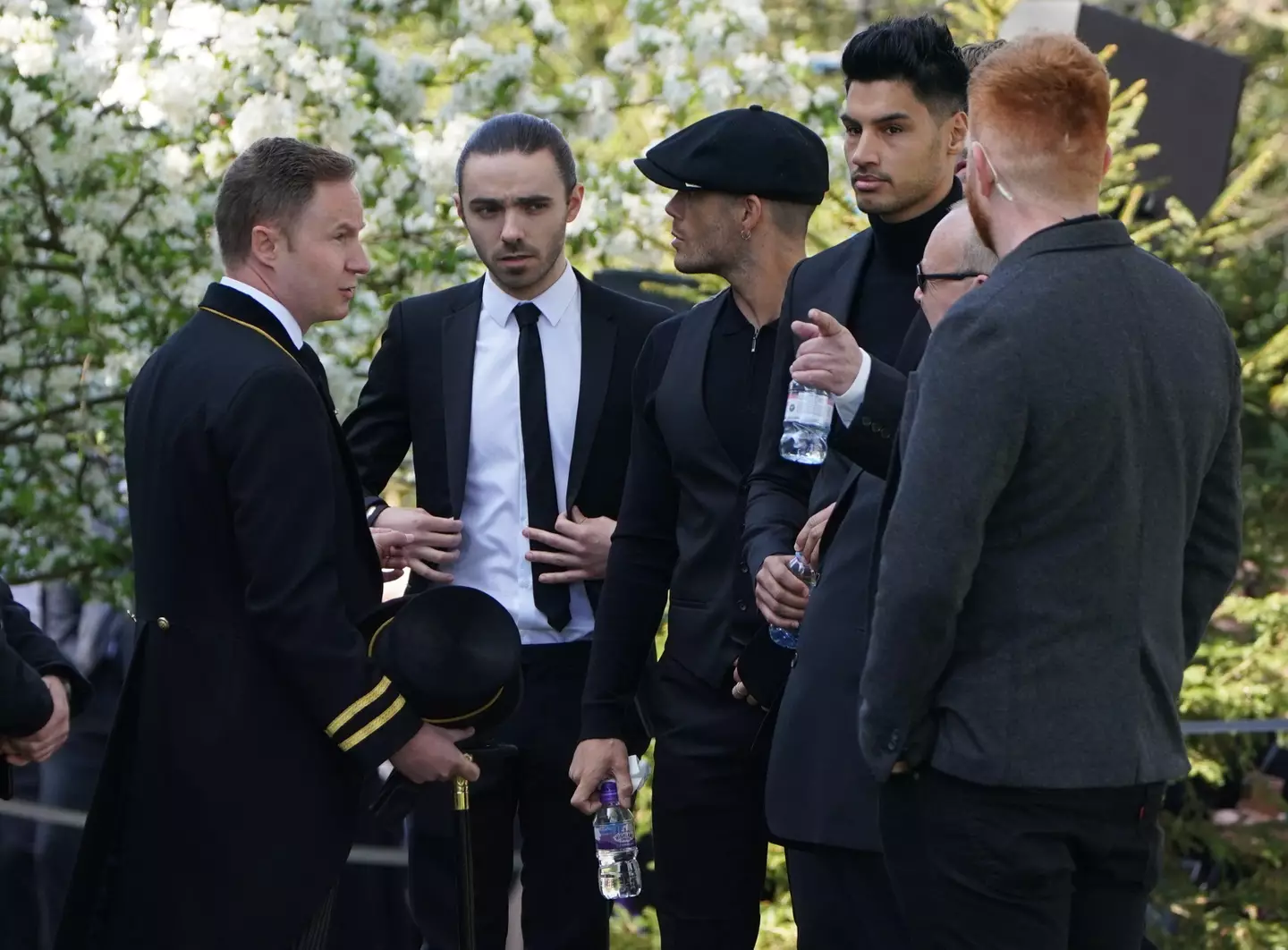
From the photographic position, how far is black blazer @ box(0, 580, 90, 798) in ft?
12.1

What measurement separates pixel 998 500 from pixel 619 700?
1.54 meters

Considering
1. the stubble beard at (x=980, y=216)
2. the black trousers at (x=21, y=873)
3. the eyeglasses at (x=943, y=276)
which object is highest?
the stubble beard at (x=980, y=216)

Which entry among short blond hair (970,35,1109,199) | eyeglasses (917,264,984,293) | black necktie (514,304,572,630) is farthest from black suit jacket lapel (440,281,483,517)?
short blond hair (970,35,1109,199)

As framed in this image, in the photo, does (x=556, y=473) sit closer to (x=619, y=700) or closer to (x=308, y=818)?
(x=619, y=700)

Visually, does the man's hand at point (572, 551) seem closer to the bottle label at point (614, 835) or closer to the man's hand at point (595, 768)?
the man's hand at point (595, 768)

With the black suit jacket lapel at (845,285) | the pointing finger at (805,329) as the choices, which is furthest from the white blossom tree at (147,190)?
the pointing finger at (805,329)

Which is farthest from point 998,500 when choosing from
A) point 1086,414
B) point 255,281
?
point 255,281

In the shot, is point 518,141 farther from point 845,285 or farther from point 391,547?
point 845,285

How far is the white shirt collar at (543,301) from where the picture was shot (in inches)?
175

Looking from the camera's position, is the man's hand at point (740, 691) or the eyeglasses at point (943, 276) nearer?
the eyeglasses at point (943, 276)

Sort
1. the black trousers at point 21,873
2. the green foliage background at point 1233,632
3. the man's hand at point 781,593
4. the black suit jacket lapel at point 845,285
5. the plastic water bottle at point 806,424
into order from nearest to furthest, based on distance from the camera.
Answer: the plastic water bottle at point 806,424
the man's hand at point 781,593
the black suit jacket lapel at point 845,285
the black trousers at point 21,873
the green foliage background at point 1233,632

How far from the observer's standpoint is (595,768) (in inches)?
Result: 158

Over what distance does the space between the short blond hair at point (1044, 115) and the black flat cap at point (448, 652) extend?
1422mm

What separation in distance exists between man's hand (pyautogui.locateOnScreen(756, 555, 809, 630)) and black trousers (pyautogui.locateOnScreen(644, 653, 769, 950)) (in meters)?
0.36
